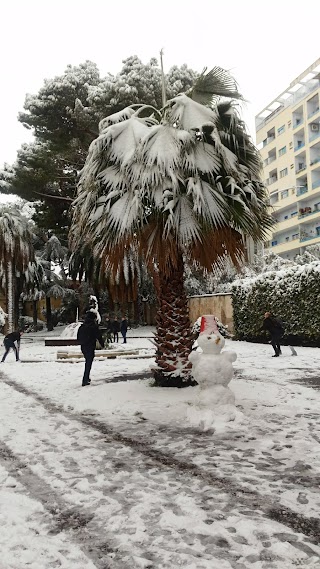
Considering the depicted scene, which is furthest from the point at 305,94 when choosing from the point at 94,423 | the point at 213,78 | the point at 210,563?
the point at 210,563

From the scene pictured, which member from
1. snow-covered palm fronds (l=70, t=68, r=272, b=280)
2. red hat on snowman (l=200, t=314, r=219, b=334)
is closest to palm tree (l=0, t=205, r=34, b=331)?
snow-covered palm fronds (l=70, t=68, r=272, b=280)

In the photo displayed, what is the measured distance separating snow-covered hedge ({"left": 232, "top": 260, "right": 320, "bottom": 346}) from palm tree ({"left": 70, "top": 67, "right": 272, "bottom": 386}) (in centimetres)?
833

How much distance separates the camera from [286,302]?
57.4ft

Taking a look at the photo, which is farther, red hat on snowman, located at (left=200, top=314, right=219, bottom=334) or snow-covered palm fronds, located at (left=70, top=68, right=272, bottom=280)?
snow-covered palm fronds, located at (left=70, top=68, right=272, bottom=280)

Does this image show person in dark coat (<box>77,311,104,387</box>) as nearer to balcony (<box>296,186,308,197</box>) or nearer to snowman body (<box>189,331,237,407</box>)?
snowman body (<box>189,331,237,407</box>)

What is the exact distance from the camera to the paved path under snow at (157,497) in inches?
119

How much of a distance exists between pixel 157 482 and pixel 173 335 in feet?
15.1

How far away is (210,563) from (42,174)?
23.5 m

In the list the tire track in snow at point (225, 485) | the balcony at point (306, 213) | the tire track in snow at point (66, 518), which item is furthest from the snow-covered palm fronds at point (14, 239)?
the balcony at point (306, 213)

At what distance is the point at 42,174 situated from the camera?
24.1 m

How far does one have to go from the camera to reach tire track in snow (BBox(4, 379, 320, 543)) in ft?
11.2

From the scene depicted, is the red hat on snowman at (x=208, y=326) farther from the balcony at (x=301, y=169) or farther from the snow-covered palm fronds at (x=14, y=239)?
the balcony at (x=301, y=169)

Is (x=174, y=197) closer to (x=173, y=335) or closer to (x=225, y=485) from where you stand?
(x=173, y=335)

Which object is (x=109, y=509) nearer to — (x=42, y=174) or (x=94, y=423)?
(x=94, y=423)
